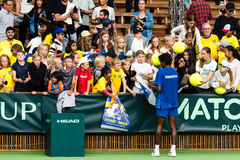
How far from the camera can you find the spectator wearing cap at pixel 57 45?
9.77 meters

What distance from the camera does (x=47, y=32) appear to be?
1025cm

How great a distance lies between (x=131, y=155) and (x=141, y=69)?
7.01 ft

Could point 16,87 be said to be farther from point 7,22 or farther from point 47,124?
point 7,22

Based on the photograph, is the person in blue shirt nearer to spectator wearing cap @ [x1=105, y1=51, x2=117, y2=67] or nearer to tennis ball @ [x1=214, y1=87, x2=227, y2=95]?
tennis ball @ [x1=214, y1=87, x2=227, y2=95]

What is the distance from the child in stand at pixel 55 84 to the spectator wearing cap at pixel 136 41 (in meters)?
3.00

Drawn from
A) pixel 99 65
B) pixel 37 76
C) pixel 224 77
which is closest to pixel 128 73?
pixel 99 65

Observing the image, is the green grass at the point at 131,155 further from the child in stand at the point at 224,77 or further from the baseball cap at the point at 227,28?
the baseball cap at the point at 227,28

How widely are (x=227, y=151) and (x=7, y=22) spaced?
7290 millimetres

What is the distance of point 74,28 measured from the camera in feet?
36.6

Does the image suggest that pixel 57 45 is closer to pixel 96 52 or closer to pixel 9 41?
pixel 96 52

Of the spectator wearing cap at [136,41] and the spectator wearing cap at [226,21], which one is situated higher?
the spectator wearing cap at [226,21]

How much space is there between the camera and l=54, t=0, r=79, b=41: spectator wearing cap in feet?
35.8

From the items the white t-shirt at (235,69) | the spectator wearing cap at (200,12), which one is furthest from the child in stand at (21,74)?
the spectator wearing cap at (200,12)

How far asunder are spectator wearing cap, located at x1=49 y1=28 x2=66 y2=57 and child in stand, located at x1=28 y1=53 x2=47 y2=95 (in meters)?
1.60
